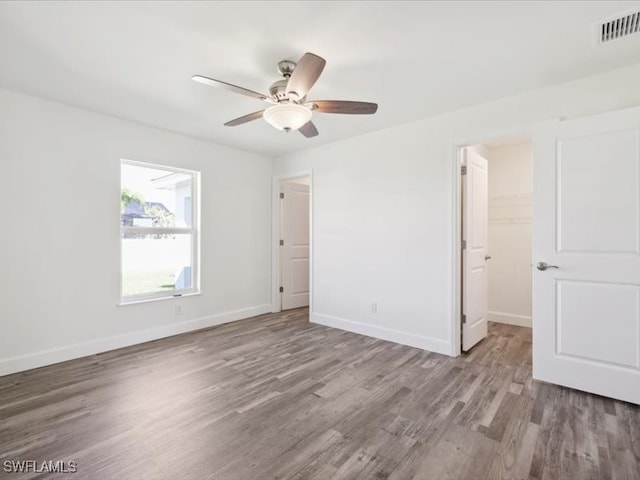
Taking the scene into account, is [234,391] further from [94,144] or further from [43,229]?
[94,144]

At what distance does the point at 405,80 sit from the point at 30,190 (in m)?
3.44

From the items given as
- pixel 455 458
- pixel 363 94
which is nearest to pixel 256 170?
pixel 363 94

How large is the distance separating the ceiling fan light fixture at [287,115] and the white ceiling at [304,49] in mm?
345

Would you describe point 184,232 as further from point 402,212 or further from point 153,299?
point 402,212

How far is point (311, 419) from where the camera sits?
81.0 inches

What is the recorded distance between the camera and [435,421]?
6.68 ft

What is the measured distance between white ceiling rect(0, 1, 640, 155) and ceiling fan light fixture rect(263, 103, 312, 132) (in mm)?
345

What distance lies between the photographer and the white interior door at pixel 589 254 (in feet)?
7.20

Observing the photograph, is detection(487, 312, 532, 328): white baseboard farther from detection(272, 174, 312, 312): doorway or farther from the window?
the window

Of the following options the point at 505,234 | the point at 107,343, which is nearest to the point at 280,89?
the point at 107,343

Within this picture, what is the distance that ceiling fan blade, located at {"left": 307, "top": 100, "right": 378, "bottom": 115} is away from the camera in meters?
2.21

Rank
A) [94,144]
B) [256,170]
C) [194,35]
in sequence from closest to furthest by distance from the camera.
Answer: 1. [194,35]
2. [94,144]
3. [256,170]

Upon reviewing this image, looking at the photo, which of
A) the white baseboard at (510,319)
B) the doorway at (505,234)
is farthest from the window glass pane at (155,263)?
the white baseboard at (510,319)

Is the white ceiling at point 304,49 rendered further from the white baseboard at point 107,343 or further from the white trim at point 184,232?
the white baseboard at point 107,343
